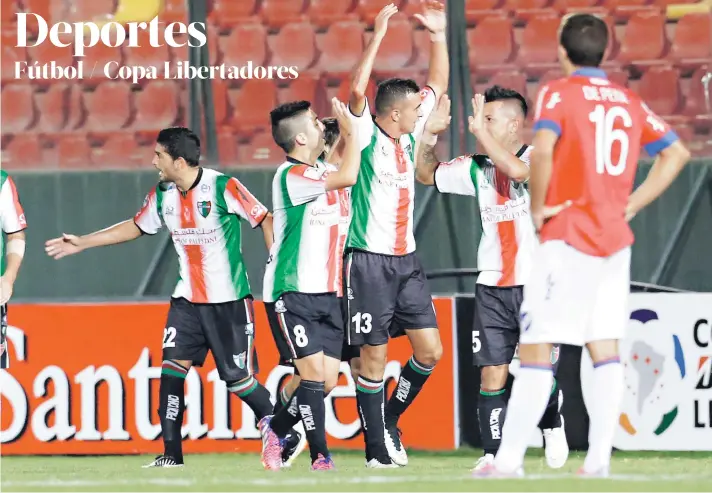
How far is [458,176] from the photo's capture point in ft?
24.7

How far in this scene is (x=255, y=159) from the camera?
10.5m

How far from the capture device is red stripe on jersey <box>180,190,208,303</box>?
765 cm

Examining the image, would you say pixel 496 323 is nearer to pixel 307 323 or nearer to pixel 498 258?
pixel 498 258

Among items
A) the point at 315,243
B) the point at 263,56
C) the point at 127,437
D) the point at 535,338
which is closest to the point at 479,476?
the point at 535,338

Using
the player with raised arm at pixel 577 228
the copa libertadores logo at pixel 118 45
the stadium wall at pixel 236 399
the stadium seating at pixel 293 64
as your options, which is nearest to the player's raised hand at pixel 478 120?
the player with raised arm at pixel 577 228

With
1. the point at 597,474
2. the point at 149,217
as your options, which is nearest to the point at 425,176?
the point at 149,217

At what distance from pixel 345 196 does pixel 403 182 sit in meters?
0.42

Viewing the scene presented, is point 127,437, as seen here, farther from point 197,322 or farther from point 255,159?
point 255,159

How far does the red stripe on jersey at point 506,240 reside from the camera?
7.36 m

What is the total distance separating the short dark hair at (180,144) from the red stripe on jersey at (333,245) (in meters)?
0.82

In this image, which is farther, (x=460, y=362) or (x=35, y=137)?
(x=35, y=137)

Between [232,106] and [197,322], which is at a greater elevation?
[232,106]

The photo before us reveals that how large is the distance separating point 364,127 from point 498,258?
93 centimetres

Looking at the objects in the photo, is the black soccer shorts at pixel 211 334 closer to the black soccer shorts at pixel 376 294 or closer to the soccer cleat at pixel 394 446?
the black soccer shorts at pixel 376 294
